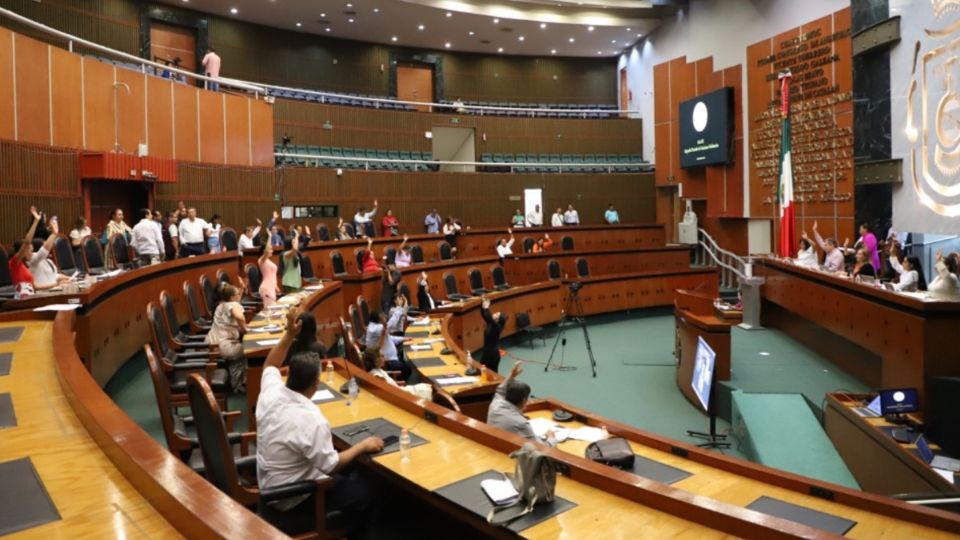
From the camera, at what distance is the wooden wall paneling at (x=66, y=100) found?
9.48 m

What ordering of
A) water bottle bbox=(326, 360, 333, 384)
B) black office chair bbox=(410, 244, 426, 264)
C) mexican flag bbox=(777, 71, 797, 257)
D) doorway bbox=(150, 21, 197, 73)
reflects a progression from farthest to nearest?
doorway bbox=(150, 21, 197, 73) < mexican flag bbox=(777, 71, 797, 257) < black office chair bbox=(410, 244, 426, 264) < water bottle bbox=(326, 360, 333, 384)

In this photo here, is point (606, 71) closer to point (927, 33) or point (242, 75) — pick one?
point (242, 75)

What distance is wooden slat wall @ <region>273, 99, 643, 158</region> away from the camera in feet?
57.4

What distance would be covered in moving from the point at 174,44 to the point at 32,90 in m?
9.68

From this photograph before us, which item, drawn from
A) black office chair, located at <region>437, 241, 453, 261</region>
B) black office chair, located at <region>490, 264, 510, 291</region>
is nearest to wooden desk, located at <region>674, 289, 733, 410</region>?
black office chair, located at <region>490, 264, 510, 291</region>

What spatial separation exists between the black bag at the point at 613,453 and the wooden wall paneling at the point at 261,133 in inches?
520

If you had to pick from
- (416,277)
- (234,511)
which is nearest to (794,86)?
(416,277)

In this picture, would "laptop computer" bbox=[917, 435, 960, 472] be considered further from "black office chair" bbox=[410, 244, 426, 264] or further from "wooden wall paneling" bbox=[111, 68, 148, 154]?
"wooden wall paneling" bbox=[111, 68, 148, 154]

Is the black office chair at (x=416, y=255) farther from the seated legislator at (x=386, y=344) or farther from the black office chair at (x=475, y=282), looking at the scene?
the seated legislator at (x=386, y=344)

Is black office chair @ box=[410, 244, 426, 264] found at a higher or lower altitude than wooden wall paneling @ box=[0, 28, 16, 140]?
lower

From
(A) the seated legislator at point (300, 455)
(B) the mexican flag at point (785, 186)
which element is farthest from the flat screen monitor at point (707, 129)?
(A) the seated legislator at point (300, 455)

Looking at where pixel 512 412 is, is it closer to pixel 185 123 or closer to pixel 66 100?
pixel 66 100

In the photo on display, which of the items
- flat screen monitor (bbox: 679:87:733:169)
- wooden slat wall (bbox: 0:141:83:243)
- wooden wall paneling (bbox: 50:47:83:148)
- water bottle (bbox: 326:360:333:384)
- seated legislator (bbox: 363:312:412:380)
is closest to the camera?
water bottle (bbox: 326:360:333:384)

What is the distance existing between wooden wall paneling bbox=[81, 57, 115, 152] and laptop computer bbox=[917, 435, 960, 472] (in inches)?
429
